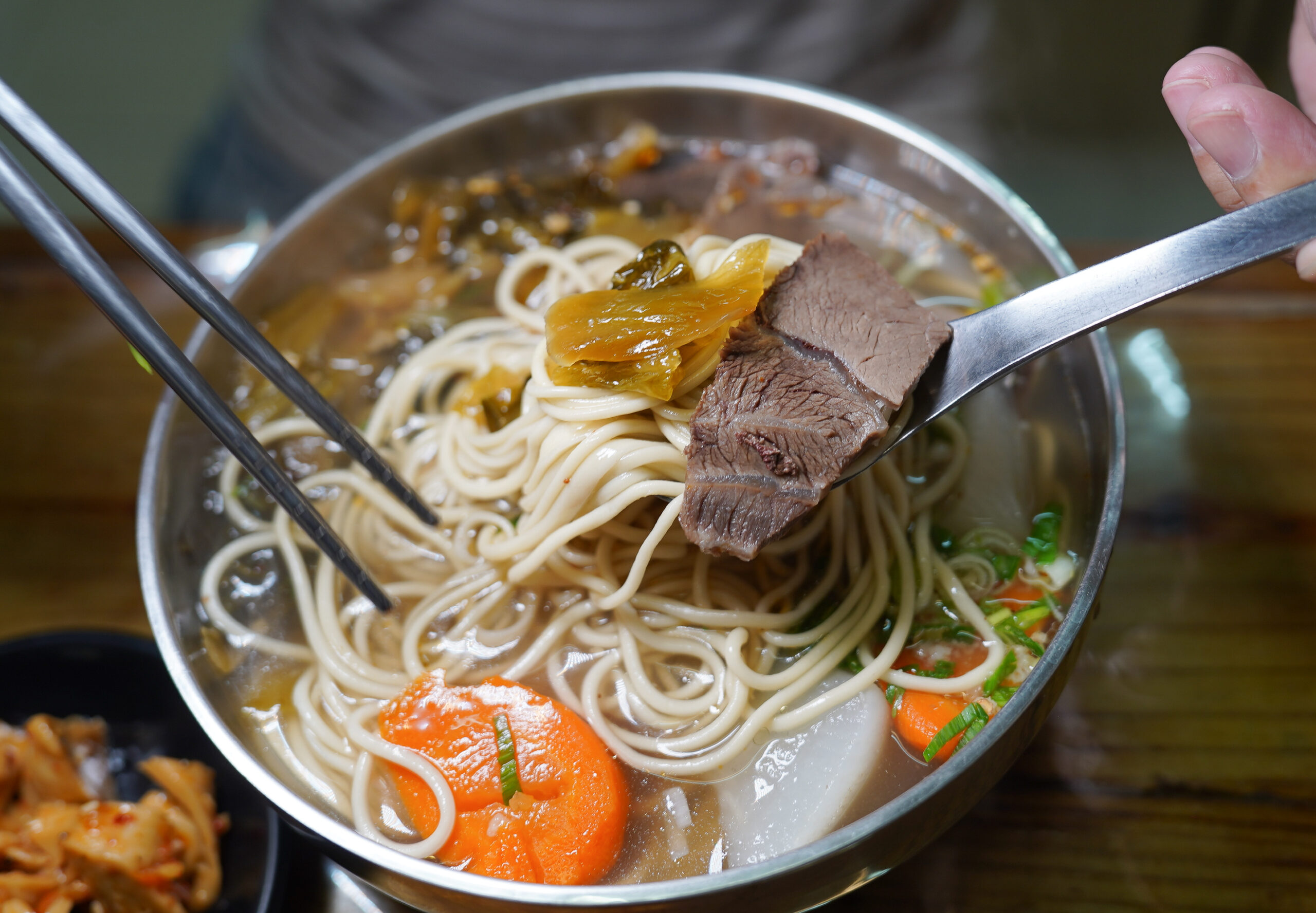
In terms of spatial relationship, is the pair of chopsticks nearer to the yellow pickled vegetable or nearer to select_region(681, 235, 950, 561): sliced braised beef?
the yellow pickled vegetable

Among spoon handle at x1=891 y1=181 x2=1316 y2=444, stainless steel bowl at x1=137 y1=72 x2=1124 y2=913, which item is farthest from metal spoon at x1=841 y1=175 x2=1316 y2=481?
stainless steel bowl at x1=137 y1=72 x2=1124 y2=913

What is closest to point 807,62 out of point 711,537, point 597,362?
point 597,362

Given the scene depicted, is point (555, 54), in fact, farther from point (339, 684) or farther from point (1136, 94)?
point (339, 684)

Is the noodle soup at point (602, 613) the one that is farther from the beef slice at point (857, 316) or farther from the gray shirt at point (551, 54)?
the gray shirt at point (551, 54)

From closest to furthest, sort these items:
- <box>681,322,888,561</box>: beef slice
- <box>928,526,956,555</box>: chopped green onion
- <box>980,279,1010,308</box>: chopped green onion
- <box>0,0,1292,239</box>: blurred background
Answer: <box>681,322,888,561</box>: beef slice
<box>928,526,956,555</box>: chopped green onion
<box>980,279,1010,308</box>: chopped green onion
<box>0,0,1292,239</box>: blurred background

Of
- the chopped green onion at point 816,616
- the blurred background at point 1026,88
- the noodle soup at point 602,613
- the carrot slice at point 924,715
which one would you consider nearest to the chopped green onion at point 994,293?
the noodle soup at point 602,613

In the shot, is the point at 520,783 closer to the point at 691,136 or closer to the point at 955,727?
the point at 955,727
